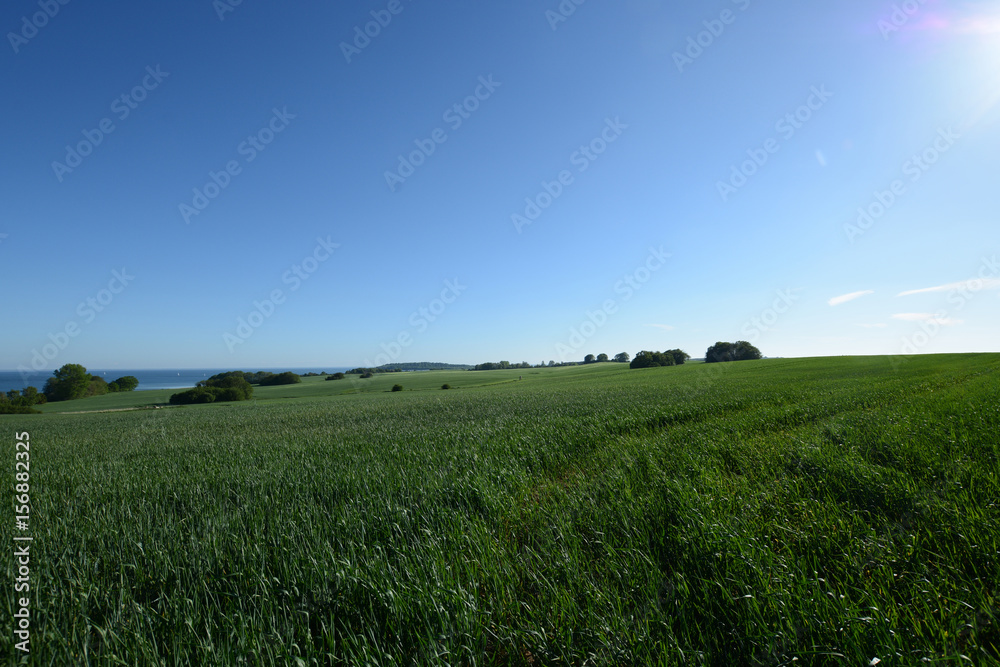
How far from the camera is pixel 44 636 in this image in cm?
221

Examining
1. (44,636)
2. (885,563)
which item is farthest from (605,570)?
(44,636)

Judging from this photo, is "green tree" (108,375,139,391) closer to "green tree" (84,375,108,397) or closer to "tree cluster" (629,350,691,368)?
"green tree" (84,375,108,397)

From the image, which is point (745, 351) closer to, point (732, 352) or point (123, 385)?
point (732, 352)

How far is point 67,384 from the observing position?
6775 centimetres

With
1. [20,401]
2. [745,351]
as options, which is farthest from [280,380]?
[745,351]

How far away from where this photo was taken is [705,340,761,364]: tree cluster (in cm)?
9275

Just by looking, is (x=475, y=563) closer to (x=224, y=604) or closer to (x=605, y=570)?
Answer: (x=605, y=570)

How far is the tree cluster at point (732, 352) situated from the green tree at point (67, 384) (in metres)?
135

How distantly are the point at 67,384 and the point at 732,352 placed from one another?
5568 inches

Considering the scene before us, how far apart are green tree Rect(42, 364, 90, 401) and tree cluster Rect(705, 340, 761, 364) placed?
135 meters

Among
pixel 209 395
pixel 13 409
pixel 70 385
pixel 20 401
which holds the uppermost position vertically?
pixel 70 385

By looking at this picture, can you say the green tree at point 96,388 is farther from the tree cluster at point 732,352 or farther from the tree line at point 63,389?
the tree cluster at point 732,352

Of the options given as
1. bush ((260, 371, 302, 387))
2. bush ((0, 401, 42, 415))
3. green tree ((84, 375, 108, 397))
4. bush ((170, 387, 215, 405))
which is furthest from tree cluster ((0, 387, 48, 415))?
bush ((260, 371, 302, 387))

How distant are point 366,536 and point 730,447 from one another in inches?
225
